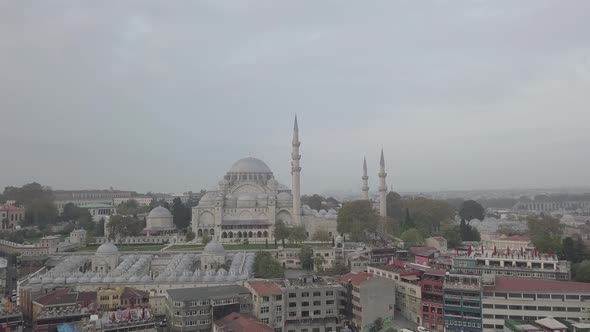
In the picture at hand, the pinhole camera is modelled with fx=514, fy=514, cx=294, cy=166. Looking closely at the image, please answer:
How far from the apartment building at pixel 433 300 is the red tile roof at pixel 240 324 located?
9.71 metres

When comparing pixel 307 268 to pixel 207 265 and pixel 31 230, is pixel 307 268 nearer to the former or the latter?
pixel 207 265

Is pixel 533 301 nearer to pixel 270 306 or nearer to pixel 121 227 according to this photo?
pixel 270 306

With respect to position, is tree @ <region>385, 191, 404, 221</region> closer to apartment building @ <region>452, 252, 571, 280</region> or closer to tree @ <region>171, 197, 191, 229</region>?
tree @ <region>171, 197, 191, 229</region>

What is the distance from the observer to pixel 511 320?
2722cm

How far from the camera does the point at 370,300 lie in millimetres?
30344

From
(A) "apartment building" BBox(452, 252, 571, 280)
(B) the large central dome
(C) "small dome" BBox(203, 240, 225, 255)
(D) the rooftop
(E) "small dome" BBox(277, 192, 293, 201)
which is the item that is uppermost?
(B) the large central dome

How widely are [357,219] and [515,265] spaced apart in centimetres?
1766

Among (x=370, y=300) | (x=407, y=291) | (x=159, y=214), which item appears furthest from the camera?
(x=159, y=214)

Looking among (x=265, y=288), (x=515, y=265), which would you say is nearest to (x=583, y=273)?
(x=515, y=265)

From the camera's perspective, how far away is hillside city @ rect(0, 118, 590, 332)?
28.0 m

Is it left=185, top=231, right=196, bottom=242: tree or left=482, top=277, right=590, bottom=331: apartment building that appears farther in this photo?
left=185, top=231, right=196, bottom=242: tree

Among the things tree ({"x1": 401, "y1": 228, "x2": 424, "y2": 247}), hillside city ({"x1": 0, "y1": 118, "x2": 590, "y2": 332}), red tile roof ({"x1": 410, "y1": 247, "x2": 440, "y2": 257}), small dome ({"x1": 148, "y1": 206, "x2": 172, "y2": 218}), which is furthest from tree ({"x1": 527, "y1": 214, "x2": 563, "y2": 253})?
small dome ({"x1": 148, "y1": 206, "x2": 172, "y2": 218})

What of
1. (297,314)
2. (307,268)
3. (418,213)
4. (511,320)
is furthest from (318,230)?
(511,320)

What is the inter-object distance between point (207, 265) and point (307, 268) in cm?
819
